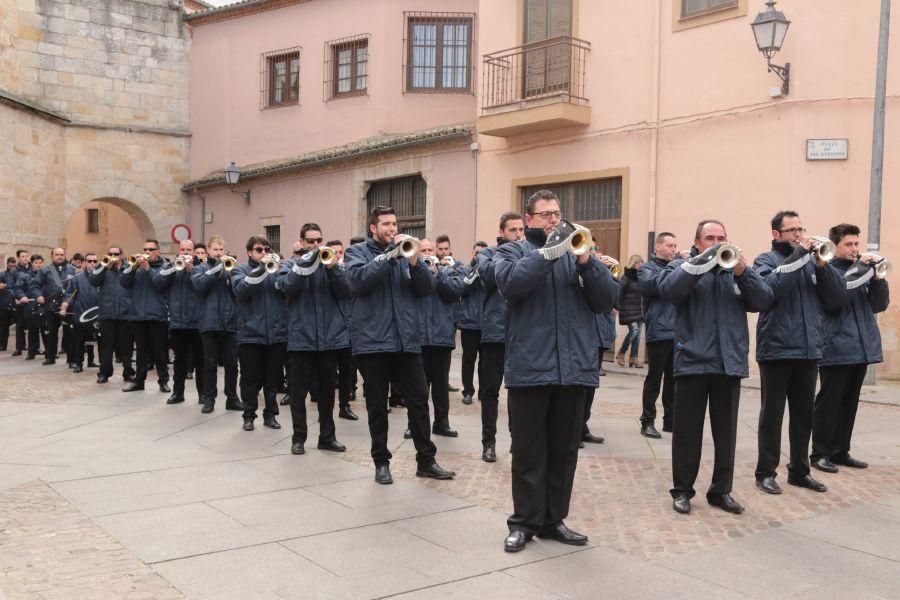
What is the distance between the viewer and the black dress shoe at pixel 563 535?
5121mm

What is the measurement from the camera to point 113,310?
1221 cm

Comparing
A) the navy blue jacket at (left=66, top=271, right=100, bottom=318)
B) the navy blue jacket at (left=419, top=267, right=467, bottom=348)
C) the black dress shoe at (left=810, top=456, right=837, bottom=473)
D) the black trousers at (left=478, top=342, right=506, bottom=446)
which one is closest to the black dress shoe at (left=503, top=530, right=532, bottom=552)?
the black trousers at (left=478, top=342, right=506, bottom=446)

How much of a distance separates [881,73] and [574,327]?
934cm

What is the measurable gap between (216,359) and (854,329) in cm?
659

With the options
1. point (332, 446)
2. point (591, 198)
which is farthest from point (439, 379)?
point (591, 198)

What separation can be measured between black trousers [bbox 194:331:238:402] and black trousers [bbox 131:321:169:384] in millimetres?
1522

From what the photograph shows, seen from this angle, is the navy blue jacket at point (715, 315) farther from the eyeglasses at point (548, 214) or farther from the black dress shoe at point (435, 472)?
the black dress shoe at point (435, 472)

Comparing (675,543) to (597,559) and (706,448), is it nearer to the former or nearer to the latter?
(597,559)

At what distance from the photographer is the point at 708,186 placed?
14.3 meters

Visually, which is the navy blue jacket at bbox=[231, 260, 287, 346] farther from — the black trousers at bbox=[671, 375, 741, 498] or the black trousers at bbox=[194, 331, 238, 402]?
the black trousers at bbox=[671, 375, 741, 498]

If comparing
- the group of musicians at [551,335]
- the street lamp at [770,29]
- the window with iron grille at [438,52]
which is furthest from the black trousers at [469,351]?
the window with iron grille at [438,52]

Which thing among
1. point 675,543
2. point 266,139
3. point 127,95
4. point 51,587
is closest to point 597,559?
point 675,543

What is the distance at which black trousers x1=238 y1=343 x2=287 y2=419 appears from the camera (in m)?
8.89

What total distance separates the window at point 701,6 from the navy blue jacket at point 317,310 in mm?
9239
